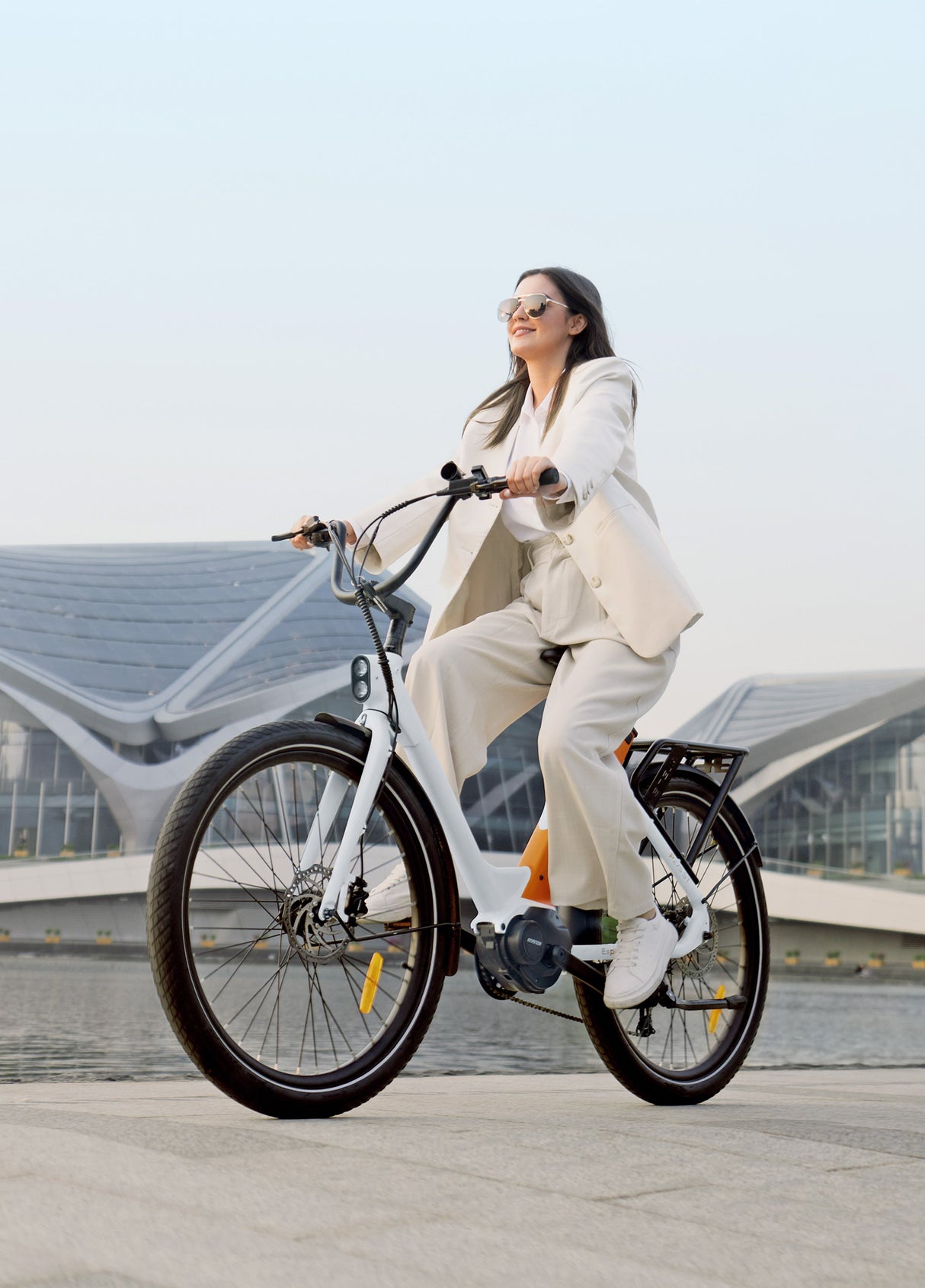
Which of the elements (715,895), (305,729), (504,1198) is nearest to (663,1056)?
(715,895)

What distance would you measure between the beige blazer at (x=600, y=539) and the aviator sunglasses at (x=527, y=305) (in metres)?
0.21

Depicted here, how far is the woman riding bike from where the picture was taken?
2.89 m

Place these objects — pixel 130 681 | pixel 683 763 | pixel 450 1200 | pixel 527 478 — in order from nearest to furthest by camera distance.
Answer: pixel 450 1200
pixel 527 478
pixel 683 763
pixel 130 681

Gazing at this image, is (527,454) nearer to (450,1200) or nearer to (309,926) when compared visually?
(309,926)

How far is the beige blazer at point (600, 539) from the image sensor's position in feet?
9.82

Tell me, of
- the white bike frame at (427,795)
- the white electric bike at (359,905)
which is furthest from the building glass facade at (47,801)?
the white bike frame at (427,795)

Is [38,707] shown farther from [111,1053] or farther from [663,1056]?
[663,1056]

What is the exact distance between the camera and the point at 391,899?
267cm

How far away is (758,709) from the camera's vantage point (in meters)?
55.9

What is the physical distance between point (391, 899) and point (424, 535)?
793 millimetres

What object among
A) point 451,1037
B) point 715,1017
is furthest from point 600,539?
point 451,1037

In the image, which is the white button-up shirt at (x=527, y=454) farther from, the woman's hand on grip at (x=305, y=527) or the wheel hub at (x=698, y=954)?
the wheel hub at (x=698, y=954)

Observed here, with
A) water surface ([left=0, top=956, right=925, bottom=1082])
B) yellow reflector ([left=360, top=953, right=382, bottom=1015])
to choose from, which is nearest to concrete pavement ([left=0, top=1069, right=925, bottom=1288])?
yellow reflector ([left=360, top=953, right=382, bottom=1015])

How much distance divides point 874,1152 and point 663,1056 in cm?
125
